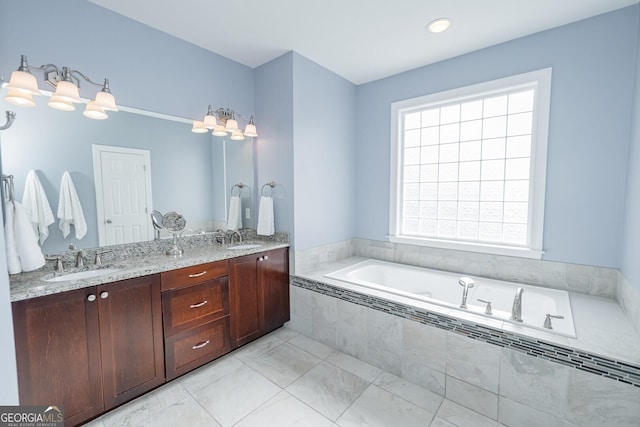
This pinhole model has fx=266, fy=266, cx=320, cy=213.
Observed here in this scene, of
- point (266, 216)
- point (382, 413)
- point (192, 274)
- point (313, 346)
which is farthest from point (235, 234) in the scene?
point (382, 413)

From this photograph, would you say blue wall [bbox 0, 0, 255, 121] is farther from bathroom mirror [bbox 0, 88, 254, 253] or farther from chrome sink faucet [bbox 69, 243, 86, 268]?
chrome sink faucet [bbox 69, 243, 86, 268]

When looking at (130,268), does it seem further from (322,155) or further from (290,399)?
(322,155)

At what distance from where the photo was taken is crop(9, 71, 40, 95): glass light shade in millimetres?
1398

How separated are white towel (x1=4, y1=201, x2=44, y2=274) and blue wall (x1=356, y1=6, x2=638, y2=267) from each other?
11.6 feet

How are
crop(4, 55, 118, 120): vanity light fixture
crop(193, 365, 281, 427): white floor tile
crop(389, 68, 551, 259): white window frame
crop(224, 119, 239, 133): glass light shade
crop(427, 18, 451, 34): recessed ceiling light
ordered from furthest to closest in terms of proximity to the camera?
1. crop(224, 119, 239, 133): glass light shade
2. crop(389, 68, 551, 259): white window frame
3. crop(427, 18, 451, 34): recessed ceiling light
4. crop(193, 365, 281, 427): white floor tile
5. crop(4, 55, 118, 120): vanity light fixture

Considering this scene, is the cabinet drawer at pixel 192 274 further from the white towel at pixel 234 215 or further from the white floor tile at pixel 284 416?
the white floor tile at pixel 284 416

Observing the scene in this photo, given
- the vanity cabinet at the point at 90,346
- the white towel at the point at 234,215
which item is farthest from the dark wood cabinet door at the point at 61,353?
the white towel at the point at 234,215

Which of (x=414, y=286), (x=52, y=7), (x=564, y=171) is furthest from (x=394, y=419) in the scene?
(x=52, y=7)

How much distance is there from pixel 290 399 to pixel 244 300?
2.79 ft

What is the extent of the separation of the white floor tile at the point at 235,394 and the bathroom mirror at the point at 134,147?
1.28m

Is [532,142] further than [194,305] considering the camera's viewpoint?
Yes

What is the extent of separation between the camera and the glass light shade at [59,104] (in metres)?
1.61

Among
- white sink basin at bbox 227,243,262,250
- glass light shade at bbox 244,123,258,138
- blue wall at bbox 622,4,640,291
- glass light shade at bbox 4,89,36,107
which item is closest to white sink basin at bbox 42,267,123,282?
white sink basin at bbox 227,243,262,250

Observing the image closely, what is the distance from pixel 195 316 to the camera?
198cm
